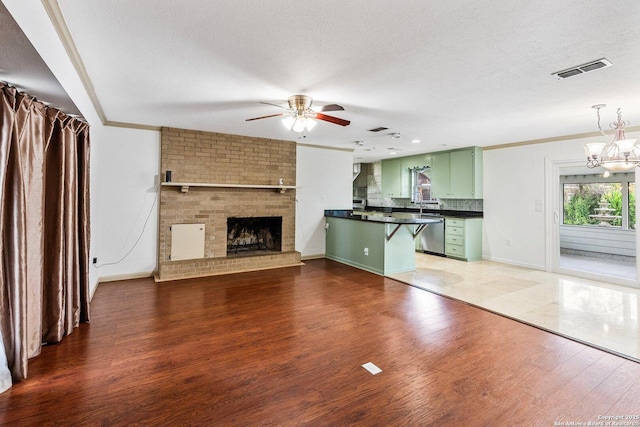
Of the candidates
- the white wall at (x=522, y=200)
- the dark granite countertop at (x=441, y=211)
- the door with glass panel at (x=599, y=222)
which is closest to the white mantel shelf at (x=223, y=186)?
the dark granite countertop at (x=441, y=211)

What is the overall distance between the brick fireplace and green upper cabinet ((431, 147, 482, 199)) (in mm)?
3358

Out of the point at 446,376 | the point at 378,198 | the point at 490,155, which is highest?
the point at 490,155

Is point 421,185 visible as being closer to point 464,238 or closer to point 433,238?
point 433,238

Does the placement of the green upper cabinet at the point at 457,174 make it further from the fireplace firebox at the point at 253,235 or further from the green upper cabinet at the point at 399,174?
the fireplace firebox at the point at 253,235

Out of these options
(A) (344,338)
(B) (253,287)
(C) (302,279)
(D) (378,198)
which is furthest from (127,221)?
(D) (378,198)

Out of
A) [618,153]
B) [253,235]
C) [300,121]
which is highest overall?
[300,121]

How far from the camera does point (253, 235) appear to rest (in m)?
6.09

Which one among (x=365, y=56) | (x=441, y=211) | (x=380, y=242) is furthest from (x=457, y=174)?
(x=365, y=56)

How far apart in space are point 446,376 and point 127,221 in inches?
187

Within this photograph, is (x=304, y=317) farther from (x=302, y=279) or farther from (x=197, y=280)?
(x=197, y=280)

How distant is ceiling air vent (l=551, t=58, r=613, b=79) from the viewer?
2.40 meters

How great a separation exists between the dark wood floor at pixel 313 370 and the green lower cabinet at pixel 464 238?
2946mm

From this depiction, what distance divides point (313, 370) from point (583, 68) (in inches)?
128

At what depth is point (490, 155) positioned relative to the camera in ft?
20.6
